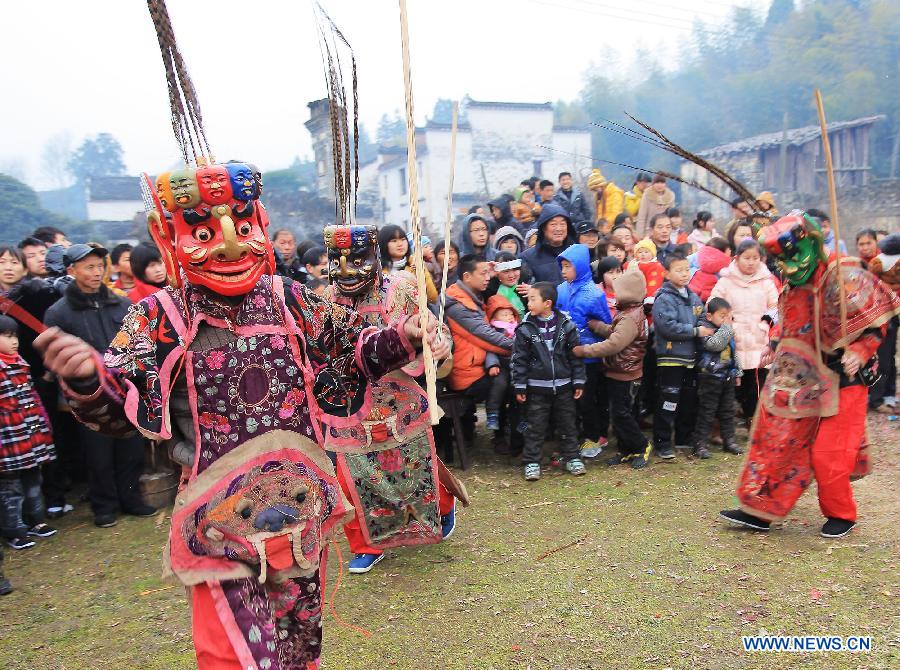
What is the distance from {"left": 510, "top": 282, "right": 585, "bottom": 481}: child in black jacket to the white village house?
72.3ft

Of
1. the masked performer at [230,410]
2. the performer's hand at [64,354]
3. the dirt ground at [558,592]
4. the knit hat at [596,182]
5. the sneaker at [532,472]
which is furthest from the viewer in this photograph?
the knit hat at [596,182]

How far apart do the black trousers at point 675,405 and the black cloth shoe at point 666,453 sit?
0.09 feet

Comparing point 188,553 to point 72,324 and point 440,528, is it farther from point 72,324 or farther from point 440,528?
point 72,324

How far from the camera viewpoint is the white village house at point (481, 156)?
28.2 meters

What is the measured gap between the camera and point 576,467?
6.15 metres

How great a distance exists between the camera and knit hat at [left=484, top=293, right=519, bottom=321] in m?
6.77

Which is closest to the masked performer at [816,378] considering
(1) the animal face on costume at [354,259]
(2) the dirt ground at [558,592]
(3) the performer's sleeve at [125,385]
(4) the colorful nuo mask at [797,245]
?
(4) the colorful nuo mask at [797,245]

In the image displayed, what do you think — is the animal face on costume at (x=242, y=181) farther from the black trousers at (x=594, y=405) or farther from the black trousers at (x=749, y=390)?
the black trousers at (x=749, y=390)

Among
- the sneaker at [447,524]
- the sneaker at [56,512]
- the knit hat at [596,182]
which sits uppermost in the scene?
the knit hat at [596,182]

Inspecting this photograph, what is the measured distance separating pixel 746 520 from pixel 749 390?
2625mm

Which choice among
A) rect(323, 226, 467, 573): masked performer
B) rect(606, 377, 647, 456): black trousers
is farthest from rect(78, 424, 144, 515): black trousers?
rect(606, 377, 647, 456): black trousers

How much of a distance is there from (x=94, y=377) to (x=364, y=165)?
30326 millimetres

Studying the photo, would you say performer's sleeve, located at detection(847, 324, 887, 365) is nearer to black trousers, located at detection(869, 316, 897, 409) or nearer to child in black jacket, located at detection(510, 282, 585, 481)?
child in black jacket, located at detection(510, 282, 585, 481)

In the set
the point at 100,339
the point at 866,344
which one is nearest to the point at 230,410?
the point at 100,339
